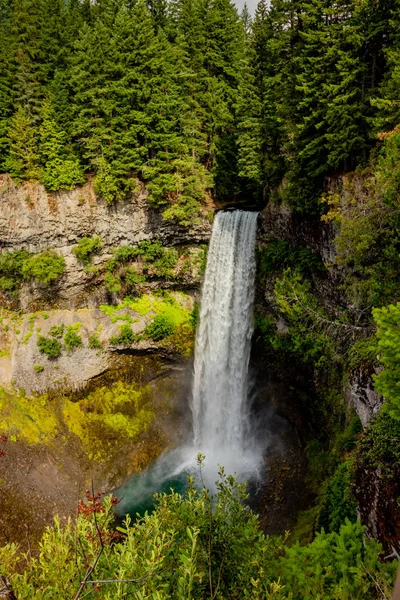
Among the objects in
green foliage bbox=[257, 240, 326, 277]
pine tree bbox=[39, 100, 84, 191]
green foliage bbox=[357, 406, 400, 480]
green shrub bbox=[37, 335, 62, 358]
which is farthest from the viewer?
pine tree bbox=[39, 100, 84, 191]

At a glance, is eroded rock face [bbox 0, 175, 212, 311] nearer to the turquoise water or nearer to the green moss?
the green moss

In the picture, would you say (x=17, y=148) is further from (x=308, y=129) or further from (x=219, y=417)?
(x=219, y=417)

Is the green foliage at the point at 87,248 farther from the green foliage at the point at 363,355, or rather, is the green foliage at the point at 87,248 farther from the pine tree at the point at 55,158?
the green foliage at the point at 363,355

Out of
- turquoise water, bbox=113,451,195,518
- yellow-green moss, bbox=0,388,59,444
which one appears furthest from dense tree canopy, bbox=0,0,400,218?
turquoise water, bbox=113,451,195,518

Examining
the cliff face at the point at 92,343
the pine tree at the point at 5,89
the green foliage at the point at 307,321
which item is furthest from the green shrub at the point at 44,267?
the green foliage at the point at 307,321

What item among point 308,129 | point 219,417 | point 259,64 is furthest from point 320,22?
point 219,417

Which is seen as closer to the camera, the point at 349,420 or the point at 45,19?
the point at 349,420

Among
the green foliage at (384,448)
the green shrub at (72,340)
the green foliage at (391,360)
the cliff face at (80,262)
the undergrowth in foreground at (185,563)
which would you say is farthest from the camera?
the cliff face at (80,262)
